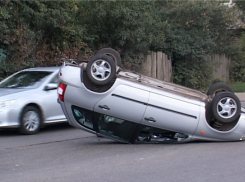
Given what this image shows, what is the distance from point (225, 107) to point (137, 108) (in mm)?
1719

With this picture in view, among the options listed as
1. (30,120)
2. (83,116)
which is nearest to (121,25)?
(30,120)

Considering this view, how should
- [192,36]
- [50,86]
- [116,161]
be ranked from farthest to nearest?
[192,36]
[50,86]
[116,161]

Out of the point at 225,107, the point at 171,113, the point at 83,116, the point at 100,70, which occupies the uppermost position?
the point at 100,70

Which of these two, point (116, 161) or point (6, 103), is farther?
point (6, 103)

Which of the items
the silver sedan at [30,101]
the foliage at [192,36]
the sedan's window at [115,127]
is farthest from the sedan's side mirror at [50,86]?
the foliage at [192,36]

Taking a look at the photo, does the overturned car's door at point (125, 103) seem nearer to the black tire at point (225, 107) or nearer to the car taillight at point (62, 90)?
the car taillight at point (62, 90)

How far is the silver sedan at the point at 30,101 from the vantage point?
1070 centimetres

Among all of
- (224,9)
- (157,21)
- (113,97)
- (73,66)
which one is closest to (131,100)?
(113,97)

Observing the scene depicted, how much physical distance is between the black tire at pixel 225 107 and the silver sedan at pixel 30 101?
4455mm

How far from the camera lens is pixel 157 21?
71.7 ft

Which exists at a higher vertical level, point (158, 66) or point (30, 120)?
point (158, 66)

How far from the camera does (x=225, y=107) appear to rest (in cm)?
889

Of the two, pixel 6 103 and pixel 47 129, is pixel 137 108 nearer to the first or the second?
pixel 6 103

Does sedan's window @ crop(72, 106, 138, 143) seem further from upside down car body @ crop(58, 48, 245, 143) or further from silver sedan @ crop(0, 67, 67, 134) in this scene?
silver sedan @ crop(0, 67, 67, 134)
